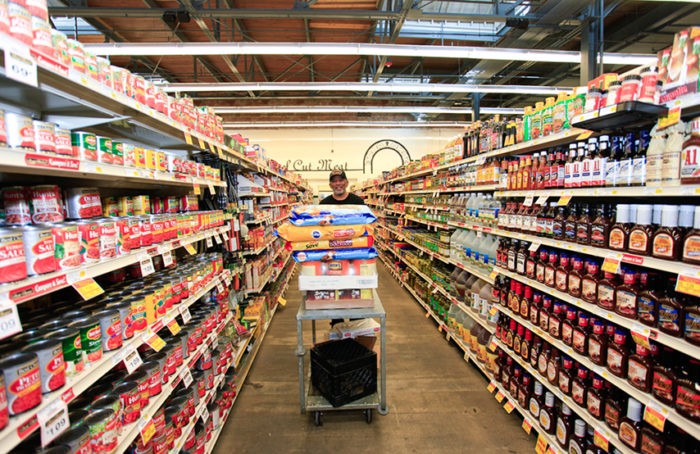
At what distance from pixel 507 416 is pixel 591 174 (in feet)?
6.92

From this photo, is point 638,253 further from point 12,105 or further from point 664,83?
point 12,105

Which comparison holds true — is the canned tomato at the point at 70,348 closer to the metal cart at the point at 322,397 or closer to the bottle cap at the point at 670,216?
the metal cart at the point at 322,397

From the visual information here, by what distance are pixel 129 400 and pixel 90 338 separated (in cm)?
40

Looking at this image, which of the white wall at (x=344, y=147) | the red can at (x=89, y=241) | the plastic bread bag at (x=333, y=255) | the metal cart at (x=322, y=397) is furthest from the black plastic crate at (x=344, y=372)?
the white wall at (x=344, y=147)

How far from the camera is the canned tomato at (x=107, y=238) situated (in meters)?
1.32

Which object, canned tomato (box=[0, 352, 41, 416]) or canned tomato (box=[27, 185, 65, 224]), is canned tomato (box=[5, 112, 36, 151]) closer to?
Result: canned tomato (box=[27, 185, 65, 224])

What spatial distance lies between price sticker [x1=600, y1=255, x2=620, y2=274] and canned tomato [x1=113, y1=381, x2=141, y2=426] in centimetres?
244

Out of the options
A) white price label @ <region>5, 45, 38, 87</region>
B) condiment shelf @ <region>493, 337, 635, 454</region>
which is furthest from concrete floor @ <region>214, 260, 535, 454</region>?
white price label @ <region>5, 45, 38, 87</region>

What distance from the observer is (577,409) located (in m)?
1.98

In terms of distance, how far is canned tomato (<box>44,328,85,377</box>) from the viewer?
1118 millimetres

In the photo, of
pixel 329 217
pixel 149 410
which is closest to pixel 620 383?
pixel 329 217

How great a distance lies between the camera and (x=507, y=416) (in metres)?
2.74

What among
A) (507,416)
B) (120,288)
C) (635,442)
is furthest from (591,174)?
(120,288)

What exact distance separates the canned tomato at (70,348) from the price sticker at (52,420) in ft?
0.41
